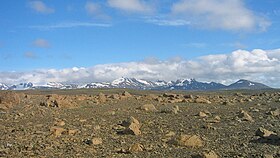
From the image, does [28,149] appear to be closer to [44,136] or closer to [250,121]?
[44,136]

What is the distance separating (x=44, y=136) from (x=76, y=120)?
516 cm

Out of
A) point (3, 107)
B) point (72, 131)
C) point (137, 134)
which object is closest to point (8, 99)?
point (3, 107)

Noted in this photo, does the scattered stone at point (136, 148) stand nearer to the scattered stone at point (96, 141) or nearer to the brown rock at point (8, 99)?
the scattered stone at point (96, 141)

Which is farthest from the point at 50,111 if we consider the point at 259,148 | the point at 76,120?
the point at 259,148

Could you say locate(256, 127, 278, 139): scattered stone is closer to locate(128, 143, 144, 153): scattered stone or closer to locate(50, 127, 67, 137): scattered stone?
locate(128, 143, 144, 153): scattered stone

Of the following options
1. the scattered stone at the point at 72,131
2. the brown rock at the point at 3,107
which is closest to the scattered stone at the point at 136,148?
the scattered stone at the point at 72,131

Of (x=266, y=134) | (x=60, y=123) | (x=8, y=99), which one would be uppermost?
(x=8, y=99)

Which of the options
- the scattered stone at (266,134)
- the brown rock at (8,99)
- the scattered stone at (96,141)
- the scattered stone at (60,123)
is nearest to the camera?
the scattered stone at (96,141)

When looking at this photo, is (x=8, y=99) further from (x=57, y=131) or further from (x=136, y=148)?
(x=136, y=148)

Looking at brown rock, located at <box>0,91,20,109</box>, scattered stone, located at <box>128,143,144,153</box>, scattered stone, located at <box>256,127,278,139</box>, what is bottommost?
scattered stone, located at <box>128,143,144,153</box>

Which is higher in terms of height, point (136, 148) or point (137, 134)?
point (137, 134)

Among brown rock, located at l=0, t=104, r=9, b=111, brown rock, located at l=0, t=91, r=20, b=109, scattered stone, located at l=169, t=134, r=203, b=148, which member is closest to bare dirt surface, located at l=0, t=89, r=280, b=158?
scattered stone, located at l=169, t=134, r=203, b=148

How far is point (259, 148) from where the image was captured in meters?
15.3

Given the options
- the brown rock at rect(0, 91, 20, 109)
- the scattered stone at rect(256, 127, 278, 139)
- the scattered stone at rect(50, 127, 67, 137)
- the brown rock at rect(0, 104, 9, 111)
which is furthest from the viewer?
the brown rock at rect(0, 91, 20, 109)
